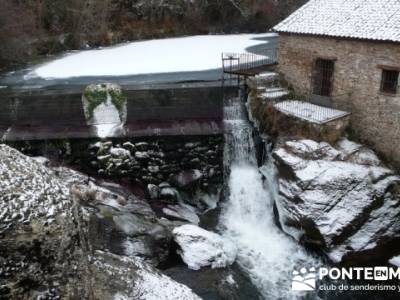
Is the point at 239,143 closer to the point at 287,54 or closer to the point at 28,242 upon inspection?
the point at 287,54

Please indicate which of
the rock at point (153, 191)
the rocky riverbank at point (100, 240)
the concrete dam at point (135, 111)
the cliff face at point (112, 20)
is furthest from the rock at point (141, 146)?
the cliff face at point (112, 20)

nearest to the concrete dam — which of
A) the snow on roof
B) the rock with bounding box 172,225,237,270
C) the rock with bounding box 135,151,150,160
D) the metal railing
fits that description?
the rock with bounding box 135,151,150,160

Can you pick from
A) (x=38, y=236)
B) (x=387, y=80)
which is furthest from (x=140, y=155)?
(x=38, y=236)

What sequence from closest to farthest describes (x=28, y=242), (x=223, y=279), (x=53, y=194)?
1. (x=28, y=242)
2. (x=53, y=194)
3. (x=223, y=279)

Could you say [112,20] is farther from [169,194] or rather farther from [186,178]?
[169,194]

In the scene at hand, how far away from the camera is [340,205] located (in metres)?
16.0

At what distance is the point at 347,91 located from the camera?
61.0 ft

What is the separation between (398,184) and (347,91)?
4.45 metres

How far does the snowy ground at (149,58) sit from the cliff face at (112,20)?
1636 mm

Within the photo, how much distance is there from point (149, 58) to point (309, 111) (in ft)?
41.1

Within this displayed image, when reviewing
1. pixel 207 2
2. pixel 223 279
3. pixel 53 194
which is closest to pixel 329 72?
pixel 223 279

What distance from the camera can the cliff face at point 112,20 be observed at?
25.8 meters

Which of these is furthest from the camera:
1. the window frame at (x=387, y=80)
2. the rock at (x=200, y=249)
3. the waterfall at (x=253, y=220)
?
the window frame at (x=387, y=80)

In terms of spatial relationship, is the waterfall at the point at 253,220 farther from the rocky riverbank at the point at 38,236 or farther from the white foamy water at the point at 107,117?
the rocky riverbank at the point at 38,236
